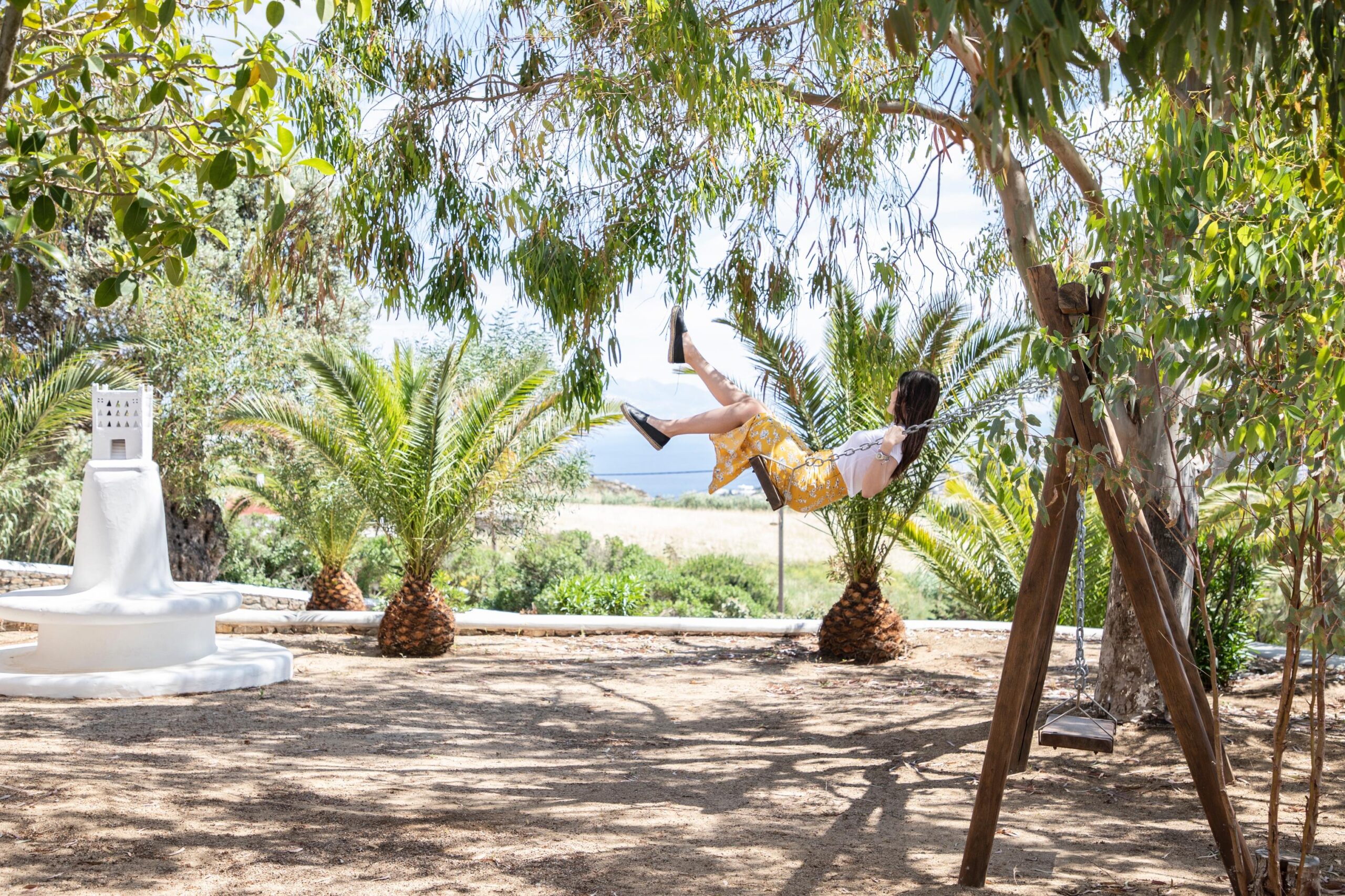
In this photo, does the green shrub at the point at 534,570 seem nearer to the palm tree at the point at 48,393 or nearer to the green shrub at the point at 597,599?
the green shrub at the point at 597,599

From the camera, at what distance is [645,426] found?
234 inches

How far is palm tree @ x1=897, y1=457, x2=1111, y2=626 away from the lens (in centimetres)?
1208

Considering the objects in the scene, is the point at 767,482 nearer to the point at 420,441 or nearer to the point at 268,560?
the point at 420,441

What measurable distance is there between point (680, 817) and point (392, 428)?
20.3ft

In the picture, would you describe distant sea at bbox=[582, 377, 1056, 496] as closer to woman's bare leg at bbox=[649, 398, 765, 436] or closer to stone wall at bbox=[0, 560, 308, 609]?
woman's bare leg at bbox=[649, 398, 765, 436]

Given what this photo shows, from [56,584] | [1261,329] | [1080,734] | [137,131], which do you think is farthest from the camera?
[56,584]

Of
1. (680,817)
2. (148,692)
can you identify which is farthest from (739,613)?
(680,817)

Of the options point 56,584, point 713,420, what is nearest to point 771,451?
point 713,420

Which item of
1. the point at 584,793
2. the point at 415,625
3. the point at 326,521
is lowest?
the point at 584,793

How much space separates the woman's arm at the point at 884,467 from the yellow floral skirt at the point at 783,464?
150mm

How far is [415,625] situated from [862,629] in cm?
408

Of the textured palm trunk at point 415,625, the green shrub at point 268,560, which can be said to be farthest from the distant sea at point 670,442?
the green shrub at point 268,560

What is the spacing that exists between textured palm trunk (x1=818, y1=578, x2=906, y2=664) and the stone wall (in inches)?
229

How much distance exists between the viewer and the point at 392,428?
10.4m
